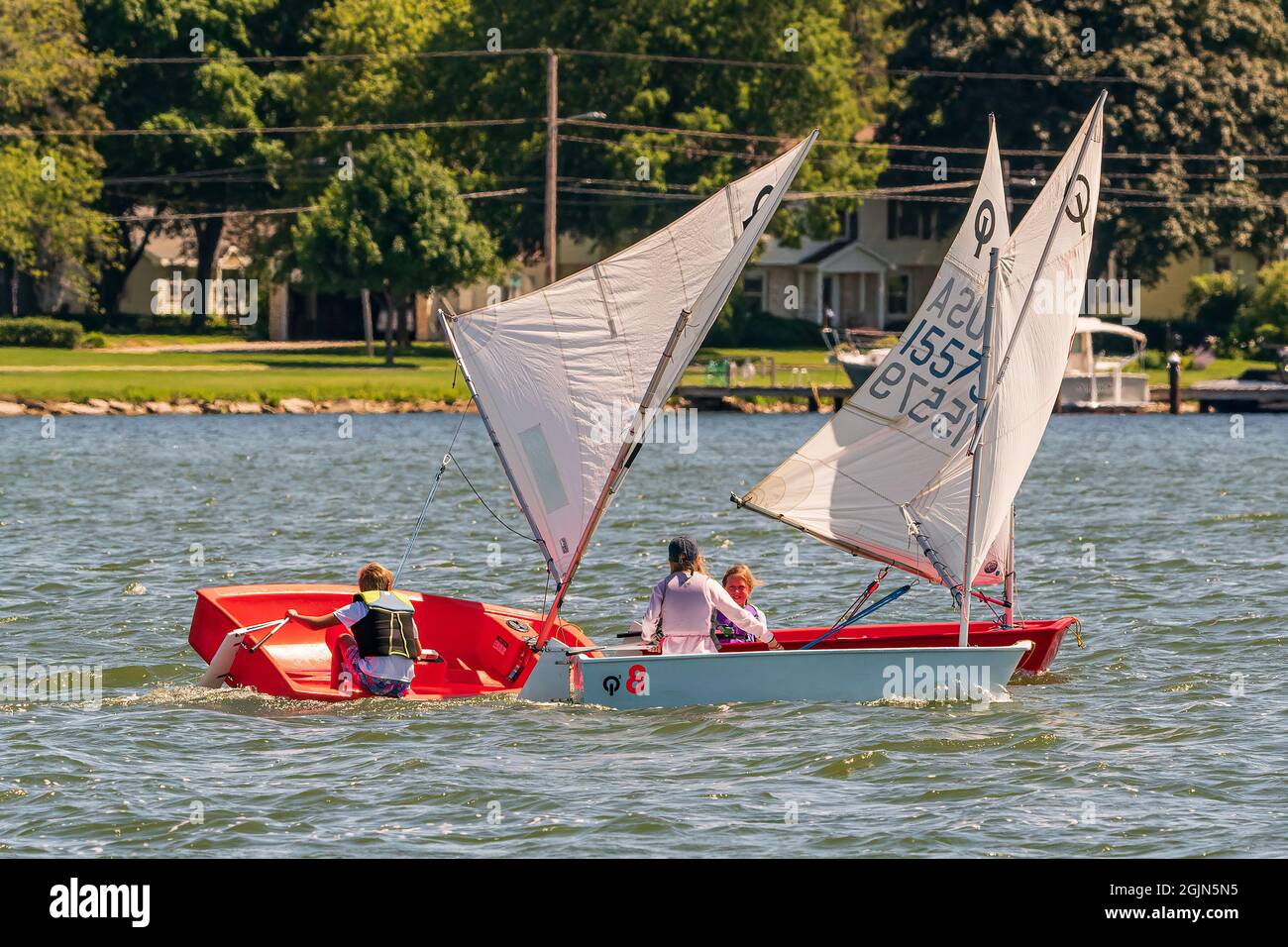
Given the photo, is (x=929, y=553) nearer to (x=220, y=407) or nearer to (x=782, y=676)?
(x=782, y=676)

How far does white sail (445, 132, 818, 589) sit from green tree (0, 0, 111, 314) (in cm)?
6043

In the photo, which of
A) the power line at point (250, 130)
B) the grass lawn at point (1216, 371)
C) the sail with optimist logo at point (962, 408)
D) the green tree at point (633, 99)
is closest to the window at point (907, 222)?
the green tree at point (633, 99)

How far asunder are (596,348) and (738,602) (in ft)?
9.03

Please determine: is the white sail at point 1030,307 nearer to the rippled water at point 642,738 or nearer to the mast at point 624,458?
the rippled water at point 642,738

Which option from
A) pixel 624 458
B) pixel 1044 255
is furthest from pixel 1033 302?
pixel 624 458

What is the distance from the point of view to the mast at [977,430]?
18.9 metres

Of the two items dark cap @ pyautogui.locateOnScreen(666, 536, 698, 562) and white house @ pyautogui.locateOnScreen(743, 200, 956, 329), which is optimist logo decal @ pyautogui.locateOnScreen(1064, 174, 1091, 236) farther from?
white house @ pyautogui.locateOnScreen(743, 200, 956, 329)

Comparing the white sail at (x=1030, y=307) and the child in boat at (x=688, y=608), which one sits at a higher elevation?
the white sail at (x=1030, y=307)

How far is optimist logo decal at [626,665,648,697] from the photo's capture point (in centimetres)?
1850

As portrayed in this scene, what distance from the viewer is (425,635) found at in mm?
20578

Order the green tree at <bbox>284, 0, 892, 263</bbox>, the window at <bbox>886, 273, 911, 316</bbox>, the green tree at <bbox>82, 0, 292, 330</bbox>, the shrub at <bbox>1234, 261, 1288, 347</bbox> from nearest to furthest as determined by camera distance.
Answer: the shrub at <bbox>1234, 261, 1288, 347</bbox>
the green tree at <bbox>284, 0, 892, 263</bbox>
the green tree at <bbox>82, 0, 292, 330</bbox>
the window at <bbox>886, 273, 911, 316</bbox>

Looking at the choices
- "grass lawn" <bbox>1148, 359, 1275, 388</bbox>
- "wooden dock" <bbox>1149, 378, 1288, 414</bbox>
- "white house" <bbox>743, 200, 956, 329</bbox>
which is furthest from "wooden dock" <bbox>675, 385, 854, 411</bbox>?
"white house" <bbox>743, 200, 956, 329</bbox>

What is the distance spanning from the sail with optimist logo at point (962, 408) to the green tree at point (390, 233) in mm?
55470
